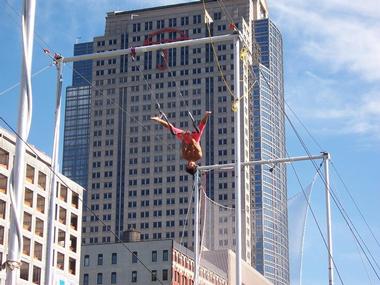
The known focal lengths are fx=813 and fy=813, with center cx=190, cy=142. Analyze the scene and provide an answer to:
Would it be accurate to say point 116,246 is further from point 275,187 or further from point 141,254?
point 275,187

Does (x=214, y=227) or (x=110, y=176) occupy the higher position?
(x=110, y=176)

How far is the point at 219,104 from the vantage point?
17125cm

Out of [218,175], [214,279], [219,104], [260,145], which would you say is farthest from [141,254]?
[260,145]

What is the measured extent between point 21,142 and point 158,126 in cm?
15709

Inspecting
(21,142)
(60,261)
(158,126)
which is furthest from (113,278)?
(21,142)

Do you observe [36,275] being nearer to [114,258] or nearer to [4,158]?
[4,158]

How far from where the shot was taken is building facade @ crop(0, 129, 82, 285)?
79062 millimetres

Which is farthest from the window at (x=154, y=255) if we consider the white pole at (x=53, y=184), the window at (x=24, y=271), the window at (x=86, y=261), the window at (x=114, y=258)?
the white pole at (x=53, y=184)

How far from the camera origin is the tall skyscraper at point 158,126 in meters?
165

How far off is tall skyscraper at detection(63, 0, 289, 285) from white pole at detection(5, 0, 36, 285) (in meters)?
143

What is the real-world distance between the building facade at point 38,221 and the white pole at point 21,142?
6041 cm

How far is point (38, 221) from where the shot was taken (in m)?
85.5

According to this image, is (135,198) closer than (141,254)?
No

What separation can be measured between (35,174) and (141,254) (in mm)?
21782
